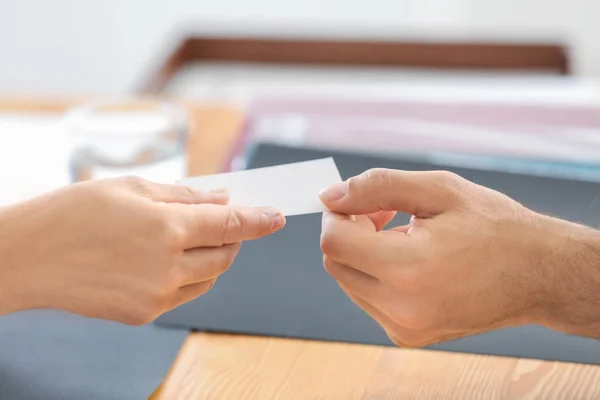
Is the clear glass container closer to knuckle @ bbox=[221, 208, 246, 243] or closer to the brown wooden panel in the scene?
knuckle @ bbox=[221, 208, 246, 243]

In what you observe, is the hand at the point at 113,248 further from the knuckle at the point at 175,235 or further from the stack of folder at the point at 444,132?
the stack of folder at the point at 444,132

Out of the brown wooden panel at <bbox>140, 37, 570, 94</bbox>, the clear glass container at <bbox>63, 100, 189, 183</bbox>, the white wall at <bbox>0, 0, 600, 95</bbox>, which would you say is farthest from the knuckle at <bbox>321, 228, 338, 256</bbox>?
the white wall at <bbox>0, 0, 600, 95</bbox>

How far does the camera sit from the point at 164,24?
2.45 m

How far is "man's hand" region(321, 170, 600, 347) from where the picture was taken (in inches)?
25.4

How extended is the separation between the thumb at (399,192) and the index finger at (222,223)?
2.4 inches

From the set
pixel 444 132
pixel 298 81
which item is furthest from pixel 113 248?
pixel 298 81

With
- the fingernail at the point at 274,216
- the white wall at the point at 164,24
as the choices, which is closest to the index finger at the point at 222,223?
the fingernail at the point at 274,216

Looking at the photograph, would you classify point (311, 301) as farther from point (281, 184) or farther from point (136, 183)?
point (136, 183)

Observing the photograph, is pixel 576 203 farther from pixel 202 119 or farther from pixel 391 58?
pixel 391 58

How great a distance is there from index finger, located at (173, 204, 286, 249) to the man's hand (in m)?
0.05

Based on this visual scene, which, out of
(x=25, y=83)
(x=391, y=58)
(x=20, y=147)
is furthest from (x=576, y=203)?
(x=25, y=83)

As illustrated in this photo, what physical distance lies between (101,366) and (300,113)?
26.6 inches

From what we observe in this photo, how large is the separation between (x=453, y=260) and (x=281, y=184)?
0.19m

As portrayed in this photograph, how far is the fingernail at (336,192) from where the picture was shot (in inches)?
27.9
